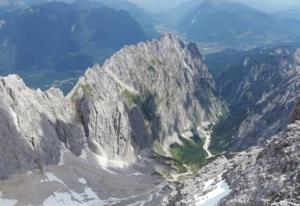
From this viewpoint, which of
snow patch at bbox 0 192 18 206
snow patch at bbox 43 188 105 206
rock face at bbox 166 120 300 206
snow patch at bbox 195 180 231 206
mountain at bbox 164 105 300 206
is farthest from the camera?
snow patch at bbox 43 188 105 206

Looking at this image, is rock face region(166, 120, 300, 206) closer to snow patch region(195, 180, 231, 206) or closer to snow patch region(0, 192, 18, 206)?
snow patch region(195, 180, 231, 206)

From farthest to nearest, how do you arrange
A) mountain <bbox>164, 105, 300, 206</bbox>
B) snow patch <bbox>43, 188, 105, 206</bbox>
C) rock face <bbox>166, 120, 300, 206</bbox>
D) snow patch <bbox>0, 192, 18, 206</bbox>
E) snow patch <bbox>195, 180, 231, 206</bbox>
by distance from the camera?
snow patch <bbox>43, 188, 105, 206</bbox> < snow patch <bbox>0, 192, 18, 206</bbox> < snow patch <bbox>195, 180, 231, 206</bbox> < mountain <bbox>164, 105, 300, 206</bbox> < rock face <bbox>166, 120, 300, 206</bbox>

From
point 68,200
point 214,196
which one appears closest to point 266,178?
point 214,196

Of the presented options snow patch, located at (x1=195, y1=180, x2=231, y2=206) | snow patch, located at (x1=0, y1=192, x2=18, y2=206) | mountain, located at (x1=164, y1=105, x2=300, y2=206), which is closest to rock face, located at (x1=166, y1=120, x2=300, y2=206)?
mountain, located at (x1=164, y1=105, x2=300, y2=206)

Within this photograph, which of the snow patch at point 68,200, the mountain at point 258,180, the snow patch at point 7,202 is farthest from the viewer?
the snow patch at point 68,200

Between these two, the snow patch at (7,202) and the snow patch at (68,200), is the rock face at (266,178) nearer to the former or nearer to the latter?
the snow patch at (7,202)

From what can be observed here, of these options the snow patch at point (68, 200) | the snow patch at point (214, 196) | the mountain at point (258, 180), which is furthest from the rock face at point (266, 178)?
the snow patch at point (68, 200)

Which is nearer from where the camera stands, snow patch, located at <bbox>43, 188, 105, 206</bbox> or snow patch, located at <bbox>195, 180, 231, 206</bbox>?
snow patch, located at <bbox>195, 180, 231, 206</bbox>

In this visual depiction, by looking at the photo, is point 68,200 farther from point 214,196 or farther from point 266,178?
point 266,178

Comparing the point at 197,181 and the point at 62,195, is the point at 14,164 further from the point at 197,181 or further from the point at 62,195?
the point at 197,181
